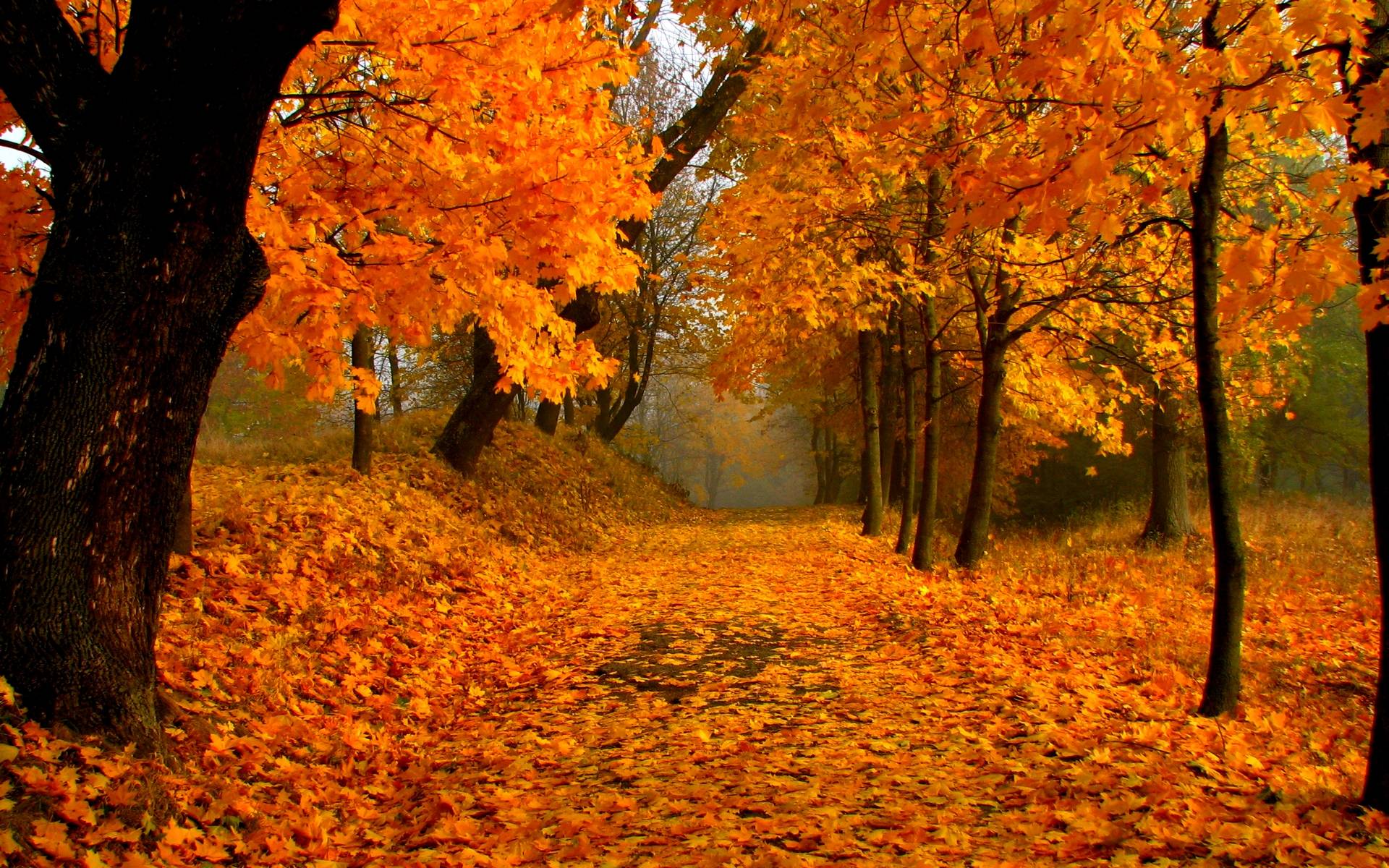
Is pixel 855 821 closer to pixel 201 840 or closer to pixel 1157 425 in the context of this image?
pixel 201 840

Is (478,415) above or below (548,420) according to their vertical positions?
below

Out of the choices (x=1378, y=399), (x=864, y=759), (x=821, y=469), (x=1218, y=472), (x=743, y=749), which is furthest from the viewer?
(x=821, y=469)

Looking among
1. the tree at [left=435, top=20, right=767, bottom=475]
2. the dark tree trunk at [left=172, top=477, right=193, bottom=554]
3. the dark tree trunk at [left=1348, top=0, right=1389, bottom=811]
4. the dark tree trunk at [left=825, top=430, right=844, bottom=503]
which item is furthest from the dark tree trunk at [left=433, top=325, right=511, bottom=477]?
the dark tree trunk at [left=825, top=430, right=844, bottom=503]

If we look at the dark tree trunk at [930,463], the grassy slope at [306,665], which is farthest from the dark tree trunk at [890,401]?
the grassy slope at [306,665]

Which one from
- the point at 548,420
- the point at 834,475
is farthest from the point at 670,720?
the point at 834,475

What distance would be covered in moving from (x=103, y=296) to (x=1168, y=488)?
51.8 ft

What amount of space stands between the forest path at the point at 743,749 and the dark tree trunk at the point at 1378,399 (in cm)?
152

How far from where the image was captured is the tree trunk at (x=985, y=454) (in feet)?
32.1

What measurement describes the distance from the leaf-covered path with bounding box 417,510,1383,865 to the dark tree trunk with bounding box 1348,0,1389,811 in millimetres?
420

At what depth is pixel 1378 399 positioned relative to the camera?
3.20m

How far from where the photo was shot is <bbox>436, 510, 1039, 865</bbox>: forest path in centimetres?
303

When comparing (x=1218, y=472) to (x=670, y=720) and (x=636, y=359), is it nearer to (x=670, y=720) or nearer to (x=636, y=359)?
(x=670, y=720)

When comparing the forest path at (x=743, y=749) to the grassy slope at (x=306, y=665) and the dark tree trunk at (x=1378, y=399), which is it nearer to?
the grassy slope at (x=306, y=665)

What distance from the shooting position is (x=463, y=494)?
37.0 feet
